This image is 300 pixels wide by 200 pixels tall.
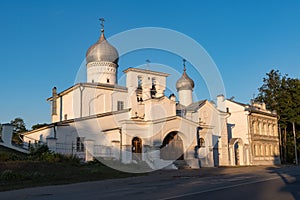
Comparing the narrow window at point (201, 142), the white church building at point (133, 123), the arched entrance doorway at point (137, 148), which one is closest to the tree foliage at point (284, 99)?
the white church building at point (133, 123)

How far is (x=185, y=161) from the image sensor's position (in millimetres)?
31391

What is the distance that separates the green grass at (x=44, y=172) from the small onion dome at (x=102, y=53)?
57.8ft

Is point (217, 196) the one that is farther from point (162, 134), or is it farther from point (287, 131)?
point (287, 131)

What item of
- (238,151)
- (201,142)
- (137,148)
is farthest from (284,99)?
(137,148)

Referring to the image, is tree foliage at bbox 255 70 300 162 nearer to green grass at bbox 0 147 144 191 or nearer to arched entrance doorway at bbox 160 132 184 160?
arched entrance doorway at bbox 160 132 184 160

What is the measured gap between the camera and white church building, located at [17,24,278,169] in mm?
29172

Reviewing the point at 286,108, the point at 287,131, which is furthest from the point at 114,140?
the point at 287,131

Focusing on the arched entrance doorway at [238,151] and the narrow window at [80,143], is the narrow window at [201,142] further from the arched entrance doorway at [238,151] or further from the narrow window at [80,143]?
the narrow window at [80,143]

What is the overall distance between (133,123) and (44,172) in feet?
34.9

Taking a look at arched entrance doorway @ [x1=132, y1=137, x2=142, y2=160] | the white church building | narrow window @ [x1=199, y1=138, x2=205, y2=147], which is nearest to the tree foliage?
the white church building

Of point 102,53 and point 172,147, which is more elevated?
point 102,53

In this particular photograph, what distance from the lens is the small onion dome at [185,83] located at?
A: 44.7 m

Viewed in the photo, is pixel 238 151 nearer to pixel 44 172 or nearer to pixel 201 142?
pixel 201 142

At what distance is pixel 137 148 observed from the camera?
97.2 ft
